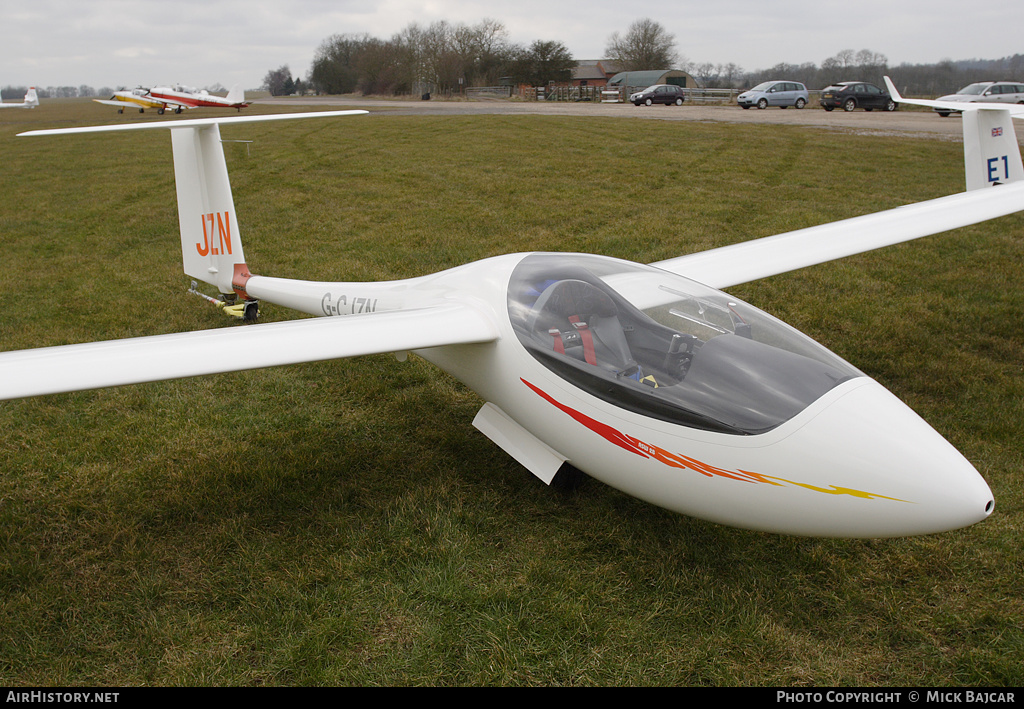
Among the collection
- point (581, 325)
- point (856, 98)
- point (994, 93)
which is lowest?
point (581, 325)

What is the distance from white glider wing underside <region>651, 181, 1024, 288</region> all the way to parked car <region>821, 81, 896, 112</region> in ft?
102

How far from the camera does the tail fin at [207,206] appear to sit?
24.1 feet

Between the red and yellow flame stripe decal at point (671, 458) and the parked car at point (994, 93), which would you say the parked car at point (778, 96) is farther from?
the red and yellow flame stripe decal at point (671, 458)

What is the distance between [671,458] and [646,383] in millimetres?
442

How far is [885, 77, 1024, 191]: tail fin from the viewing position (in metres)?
9.04

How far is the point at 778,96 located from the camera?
3688 centimetres

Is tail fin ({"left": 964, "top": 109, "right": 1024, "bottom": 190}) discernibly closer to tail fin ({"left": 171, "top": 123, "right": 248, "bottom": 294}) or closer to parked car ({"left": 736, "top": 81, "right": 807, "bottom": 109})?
tail fin ({"left": 171, "top": 123, "right": 248, "bottom": 294})

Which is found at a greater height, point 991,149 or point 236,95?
point 236,95

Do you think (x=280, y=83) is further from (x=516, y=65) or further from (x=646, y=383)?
(x=646, y=383)

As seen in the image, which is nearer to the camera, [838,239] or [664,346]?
[664,346]

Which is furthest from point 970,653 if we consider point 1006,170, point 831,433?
point 1006,170

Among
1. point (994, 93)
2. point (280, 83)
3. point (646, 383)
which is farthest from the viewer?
point (280, 83)

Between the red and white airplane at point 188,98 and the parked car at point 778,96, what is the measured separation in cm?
3169

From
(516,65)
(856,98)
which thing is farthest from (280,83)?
(856,98)
